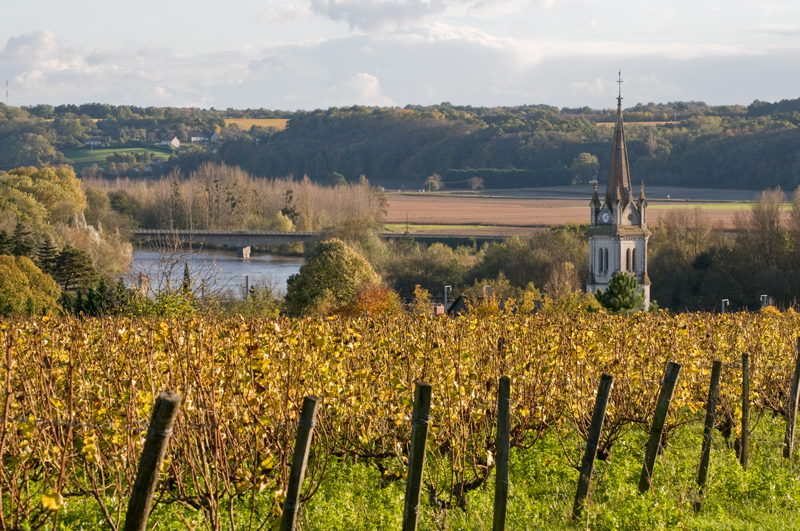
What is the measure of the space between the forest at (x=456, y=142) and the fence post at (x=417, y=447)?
88.6 meters

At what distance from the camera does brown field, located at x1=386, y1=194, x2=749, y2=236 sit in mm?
91188

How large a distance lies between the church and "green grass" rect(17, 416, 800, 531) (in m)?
48.0

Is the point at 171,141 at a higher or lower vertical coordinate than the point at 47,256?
higher

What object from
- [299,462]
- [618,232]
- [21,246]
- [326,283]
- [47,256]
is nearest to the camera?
[299,462]

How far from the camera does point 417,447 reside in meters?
5.21

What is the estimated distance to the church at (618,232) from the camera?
5553 centimetres

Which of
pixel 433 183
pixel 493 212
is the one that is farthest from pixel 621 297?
pixel 433 183

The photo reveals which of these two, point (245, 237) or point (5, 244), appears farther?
point (245, 237)

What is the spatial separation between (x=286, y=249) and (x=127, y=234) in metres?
17.2

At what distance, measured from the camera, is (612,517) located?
6.32 m

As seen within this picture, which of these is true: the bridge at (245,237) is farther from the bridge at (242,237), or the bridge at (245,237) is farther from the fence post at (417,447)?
the fence post at (417,447)

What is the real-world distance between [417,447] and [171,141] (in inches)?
7213

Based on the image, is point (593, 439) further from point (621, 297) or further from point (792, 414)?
point (621, 297)

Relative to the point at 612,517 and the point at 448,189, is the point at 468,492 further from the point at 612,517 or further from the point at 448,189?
the point at 448,189
